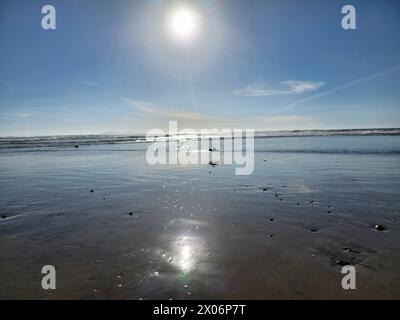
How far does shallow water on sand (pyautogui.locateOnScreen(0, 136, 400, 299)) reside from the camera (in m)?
3.77

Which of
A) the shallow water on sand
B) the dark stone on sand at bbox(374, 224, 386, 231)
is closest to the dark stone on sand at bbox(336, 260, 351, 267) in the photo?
the shallow water on sand

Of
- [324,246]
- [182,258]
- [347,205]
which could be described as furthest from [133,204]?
[347,205]

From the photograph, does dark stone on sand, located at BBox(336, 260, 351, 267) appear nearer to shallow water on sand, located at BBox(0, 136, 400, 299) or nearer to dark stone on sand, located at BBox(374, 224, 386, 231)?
shallow water on sand, located at BBox(0, 136, 400, 299)

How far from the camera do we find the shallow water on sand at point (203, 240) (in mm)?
3768

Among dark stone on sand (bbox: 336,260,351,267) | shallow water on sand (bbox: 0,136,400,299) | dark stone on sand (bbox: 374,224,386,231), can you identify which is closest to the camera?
shallow water on sand (bbox: 0,136,400,299)

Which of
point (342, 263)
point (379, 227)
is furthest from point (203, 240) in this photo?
point (379, 227)

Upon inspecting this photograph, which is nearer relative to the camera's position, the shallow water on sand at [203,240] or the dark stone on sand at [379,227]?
the shallow water on sand at [203,240]

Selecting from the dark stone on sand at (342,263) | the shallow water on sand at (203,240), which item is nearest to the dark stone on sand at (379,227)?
the shallow water on sand at (203,240)

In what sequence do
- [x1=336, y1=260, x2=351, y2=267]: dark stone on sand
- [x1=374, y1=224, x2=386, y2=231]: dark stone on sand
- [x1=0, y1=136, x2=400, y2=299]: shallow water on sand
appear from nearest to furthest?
[x1=0, y1=136, x2=400, y2=299]: shallow water on sand < [x1=336, y1=260, x2=351, y2=267]: dark stone on sand < [x1=374, y1=224, x2=386, y2=231]: dark stone on sand

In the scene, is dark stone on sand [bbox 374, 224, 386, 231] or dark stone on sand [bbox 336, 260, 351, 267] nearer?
dark stone on sand [bbox 336, 260, 351, 267]

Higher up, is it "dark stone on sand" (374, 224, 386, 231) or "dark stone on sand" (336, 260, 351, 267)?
"dark stone on sand" (374, 224, 386, 231)

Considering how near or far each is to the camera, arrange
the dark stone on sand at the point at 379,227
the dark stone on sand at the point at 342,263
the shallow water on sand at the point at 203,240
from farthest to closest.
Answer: the dark stone on sand at the point at 379,227, the dark stone on sand at the point at 342,263, the shallow water on sand at the point at 203,240

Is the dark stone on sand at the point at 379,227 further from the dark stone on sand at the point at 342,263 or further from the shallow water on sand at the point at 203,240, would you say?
the dark stone on sand at the point at 342,263

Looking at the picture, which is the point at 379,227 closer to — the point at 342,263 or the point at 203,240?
the point at 342,263
